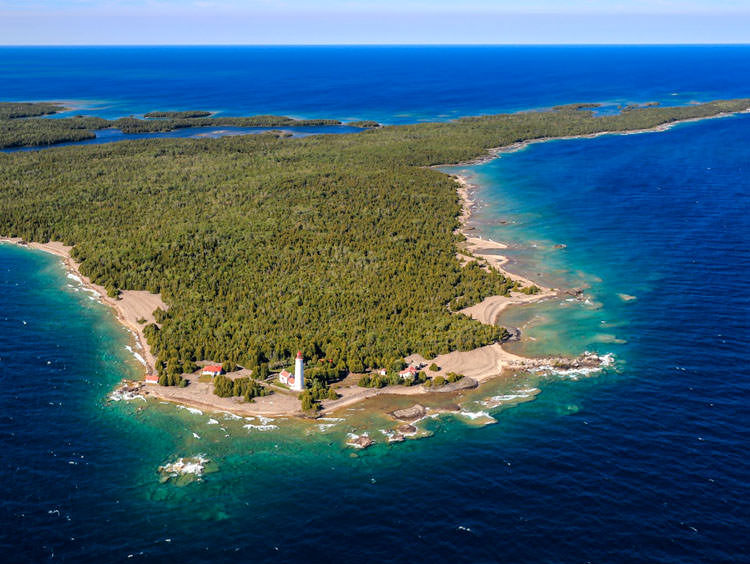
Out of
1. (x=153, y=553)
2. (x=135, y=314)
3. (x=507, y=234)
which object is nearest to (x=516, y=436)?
(x=153, y=553)

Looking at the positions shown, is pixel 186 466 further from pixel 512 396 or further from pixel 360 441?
pixel 512 396

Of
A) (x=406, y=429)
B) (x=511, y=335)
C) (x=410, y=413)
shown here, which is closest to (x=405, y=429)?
(x=406, y=429)

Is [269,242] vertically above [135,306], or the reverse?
[269,242]

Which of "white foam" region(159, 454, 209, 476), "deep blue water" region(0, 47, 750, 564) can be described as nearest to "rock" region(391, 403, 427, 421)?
"deep blue water" region(0, 47, 750, 564)

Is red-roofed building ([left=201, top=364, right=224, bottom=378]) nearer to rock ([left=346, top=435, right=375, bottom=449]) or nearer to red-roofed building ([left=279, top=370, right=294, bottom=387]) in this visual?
red-roofed building ([left=279, top=370, right=294, bottom=387])

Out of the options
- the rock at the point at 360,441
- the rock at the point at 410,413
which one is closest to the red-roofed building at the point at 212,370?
the rock at the point at 360,441

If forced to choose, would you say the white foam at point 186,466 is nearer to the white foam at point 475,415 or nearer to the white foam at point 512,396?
the white foam at point 475,415

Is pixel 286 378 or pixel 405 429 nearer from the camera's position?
pixel 405 429
